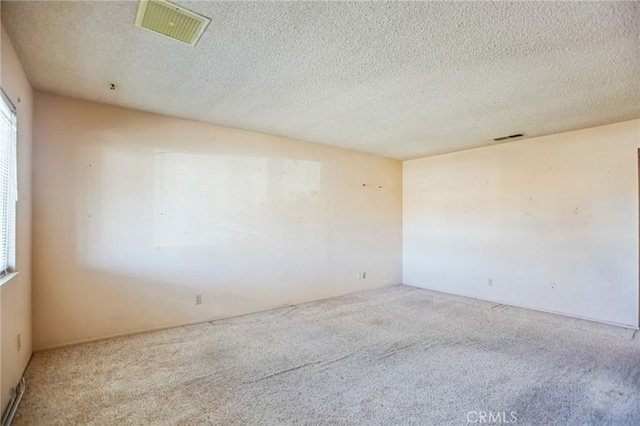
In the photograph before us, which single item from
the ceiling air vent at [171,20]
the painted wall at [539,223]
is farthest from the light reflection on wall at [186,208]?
the painted wall at [539,223]

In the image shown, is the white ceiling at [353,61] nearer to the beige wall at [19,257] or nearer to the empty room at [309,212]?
the empty room at [309,212]

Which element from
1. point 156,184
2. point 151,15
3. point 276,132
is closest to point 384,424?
point 151,15

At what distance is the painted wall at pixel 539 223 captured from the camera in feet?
12.2

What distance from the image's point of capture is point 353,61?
232 cm

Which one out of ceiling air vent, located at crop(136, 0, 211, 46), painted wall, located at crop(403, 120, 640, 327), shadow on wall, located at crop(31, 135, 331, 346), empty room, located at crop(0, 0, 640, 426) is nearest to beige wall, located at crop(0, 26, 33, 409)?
empty room, located at crop(0, 0, 640, 426)

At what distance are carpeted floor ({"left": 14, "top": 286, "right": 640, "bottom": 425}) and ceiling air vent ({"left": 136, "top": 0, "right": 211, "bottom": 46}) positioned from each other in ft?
7.81

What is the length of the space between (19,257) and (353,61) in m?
2.92

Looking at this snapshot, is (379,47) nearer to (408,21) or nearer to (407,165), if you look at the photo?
(408,21)

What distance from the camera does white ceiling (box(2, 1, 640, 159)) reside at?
1.79 metres

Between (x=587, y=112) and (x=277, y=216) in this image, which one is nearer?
(x=587, y=112)

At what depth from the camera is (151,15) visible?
1807mm

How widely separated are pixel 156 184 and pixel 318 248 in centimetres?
238

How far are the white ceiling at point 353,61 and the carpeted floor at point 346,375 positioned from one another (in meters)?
2.36

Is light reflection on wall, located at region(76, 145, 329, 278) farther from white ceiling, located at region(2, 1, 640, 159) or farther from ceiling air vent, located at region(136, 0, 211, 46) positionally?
ceiling air vent, located at region(136, 0, 211, 46)
